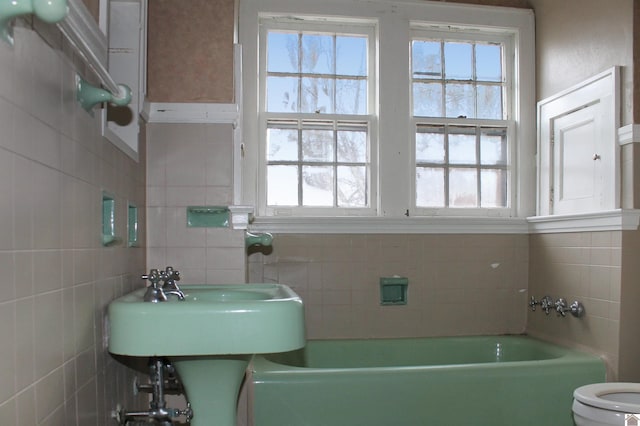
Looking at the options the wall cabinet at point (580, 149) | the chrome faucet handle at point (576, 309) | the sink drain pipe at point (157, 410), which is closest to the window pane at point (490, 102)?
the wall cabinet at point (580, 149)

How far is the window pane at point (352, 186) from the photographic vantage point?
2979 millimetres

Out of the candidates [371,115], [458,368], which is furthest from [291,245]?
[458,368]

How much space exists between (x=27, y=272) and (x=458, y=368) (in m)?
1.72

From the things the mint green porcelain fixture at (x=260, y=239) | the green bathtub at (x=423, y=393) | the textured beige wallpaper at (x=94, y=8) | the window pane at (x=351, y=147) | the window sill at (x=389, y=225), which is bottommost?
the green bathtub at (x=423, y=393)

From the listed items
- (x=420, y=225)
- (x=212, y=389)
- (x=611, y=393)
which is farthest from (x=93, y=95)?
(x=611, y=393)

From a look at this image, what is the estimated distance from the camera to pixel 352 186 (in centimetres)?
299

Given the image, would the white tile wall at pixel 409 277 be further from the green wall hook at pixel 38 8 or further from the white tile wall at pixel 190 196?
the green wall hook at pixel 38 8

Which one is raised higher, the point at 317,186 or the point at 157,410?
the point at 317,186

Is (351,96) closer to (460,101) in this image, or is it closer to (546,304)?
(460,101)

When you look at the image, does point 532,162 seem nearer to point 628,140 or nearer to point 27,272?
point 628,140

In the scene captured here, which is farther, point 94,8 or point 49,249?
point 94,8

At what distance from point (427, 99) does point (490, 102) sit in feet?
1.32

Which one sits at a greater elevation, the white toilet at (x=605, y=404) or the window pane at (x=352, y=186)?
the window pane at (x=352, y=186)

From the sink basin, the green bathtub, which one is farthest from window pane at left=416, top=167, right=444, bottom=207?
the sink basin
